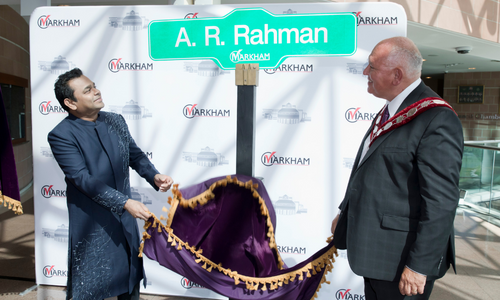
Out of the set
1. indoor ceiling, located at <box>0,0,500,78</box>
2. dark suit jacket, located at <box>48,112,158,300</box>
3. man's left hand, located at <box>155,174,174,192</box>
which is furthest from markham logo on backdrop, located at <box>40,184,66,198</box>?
indoor ceiling, located at <box>0,0,500,78</box>

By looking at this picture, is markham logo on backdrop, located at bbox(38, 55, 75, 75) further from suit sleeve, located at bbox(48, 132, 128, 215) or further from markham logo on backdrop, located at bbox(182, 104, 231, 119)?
suit sleeve, located at bbox(48, 132, 128, 215)

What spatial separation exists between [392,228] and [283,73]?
164 centimetres

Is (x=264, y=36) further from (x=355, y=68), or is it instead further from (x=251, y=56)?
(x=355, y=68)

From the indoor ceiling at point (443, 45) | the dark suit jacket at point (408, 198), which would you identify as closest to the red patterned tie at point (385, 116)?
the dark suit jacket at point (408, 198)

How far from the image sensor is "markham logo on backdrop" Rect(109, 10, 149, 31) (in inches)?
105

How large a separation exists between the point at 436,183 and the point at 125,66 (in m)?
2.43

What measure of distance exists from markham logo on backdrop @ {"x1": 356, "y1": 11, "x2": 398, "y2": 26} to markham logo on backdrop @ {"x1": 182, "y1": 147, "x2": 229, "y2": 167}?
4.82 feet

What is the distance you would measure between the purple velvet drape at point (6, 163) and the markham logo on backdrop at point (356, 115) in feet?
7.54

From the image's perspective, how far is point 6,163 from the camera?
6.86ft

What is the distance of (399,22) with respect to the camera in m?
2.44

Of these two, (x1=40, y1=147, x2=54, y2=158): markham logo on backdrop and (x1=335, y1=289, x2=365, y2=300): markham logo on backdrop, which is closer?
(x1=335, y1=289, x2=365, y2=300): markham logo on backdrop

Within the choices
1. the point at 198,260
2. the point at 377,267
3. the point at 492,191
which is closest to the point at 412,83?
the point at 377,267

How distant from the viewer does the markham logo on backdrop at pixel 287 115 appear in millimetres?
2623

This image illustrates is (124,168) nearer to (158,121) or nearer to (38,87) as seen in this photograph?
(158,121)
